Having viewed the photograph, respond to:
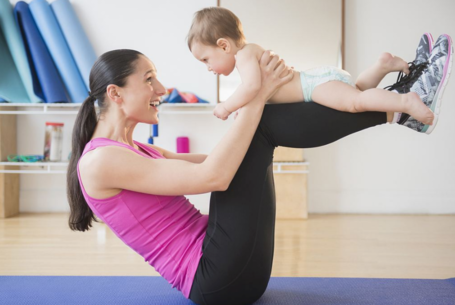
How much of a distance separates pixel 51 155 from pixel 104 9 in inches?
51.2

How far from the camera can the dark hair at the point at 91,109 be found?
1.48 meters

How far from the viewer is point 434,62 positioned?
1420 mm

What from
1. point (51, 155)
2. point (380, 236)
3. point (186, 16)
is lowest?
point (380, 236)

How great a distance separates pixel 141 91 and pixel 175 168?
1.00 feet

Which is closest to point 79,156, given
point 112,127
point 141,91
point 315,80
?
point 112,127

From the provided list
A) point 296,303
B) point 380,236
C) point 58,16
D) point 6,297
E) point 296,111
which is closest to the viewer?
point 296,111

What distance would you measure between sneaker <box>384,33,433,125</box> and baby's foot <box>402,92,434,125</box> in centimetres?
6

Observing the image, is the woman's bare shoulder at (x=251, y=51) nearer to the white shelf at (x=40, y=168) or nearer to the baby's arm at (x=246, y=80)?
the baby's arm at (x=246, y=80)

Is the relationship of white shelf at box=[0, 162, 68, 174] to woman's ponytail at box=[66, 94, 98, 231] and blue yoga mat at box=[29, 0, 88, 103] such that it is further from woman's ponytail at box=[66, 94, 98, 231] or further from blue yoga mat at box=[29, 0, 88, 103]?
woman's ponytail at box=[66, 94, 98, 231]

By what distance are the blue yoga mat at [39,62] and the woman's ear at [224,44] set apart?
237 cm

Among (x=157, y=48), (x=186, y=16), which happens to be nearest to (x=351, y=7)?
(x=186, y=16)

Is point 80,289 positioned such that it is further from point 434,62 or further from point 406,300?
point 434,62

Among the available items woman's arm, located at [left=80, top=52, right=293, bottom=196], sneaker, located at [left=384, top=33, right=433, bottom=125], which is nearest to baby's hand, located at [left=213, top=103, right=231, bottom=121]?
woman's arm, located at [left=80, top=52, right=293, bottom=196]

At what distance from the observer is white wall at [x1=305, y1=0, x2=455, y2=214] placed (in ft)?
12.8
